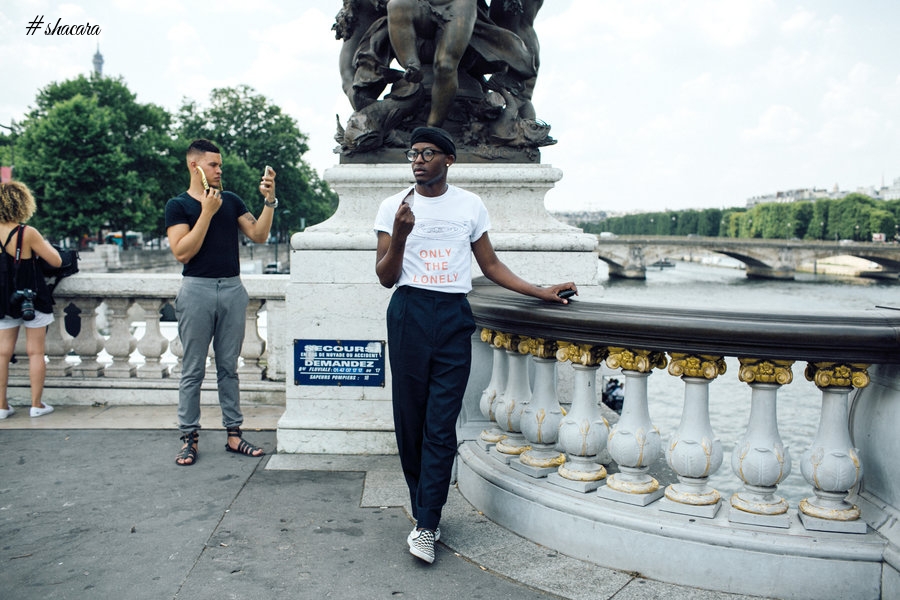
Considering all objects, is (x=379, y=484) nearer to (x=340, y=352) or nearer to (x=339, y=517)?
(x=339, y=517)

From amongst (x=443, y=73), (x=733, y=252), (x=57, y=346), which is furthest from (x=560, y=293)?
(x=733, y=252)

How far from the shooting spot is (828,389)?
283 cm

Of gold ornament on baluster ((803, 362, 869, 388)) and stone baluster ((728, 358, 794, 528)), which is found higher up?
gold ornament on baluster ((803, 362, 869, 388))

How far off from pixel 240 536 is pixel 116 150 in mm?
46695

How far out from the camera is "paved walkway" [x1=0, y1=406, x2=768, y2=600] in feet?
9.83

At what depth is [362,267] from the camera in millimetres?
4809

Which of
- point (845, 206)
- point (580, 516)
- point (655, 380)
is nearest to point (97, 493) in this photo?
point (580, 516)

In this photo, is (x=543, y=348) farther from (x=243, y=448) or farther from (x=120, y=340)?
(x=120, y=340)

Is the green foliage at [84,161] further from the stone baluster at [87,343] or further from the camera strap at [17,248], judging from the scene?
the camera strap at [17,248]

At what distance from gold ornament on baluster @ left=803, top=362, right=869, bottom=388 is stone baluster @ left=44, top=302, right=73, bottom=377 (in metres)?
5.58

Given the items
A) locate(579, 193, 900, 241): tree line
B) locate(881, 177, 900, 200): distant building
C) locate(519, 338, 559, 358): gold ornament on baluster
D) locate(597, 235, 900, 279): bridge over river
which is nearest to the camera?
locate(519, 338, 559, 358): gold ornament on baluster

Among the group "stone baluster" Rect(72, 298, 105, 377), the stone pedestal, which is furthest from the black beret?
"stone baluster" Rect(72, 298, 105, 377)

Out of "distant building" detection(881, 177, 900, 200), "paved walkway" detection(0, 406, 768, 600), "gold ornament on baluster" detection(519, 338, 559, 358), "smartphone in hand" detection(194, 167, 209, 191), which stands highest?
"distant building" detection(881, 177, 900, 200)

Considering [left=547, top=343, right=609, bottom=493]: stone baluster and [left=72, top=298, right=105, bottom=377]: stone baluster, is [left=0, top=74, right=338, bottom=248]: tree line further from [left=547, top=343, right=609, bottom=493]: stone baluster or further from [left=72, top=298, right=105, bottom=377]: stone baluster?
[left=547, top=343, right=609, bottom=493]: stone baluster
